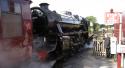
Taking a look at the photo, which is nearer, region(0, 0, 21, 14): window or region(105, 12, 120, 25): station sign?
region(0, 0, 21, 14): window

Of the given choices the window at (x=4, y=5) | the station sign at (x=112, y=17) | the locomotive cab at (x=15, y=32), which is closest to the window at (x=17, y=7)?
the locomotive cab at (x=15, y=32)

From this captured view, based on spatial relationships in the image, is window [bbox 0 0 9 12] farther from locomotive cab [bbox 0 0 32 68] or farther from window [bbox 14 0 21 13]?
window [bbox 14 0 21 13]

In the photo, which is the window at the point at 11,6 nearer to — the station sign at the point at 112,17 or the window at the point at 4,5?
the window at the point at 4,5

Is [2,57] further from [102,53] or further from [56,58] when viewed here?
[102,53]

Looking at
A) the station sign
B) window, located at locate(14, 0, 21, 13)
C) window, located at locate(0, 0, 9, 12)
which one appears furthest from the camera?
the station sign

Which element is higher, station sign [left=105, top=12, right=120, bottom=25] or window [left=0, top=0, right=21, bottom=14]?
window [left=0, top=0, right=21, bottom=14]

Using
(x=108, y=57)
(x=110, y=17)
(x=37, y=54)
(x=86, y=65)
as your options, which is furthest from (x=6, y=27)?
(x=108, y=57)

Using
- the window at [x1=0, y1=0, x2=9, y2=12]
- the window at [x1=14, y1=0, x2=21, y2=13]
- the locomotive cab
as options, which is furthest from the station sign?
the window at [x1=0, y1=0, x2=9, y2=12]

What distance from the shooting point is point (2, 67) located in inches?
245

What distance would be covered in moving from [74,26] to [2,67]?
40.9 feet

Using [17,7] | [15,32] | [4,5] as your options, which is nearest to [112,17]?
[17,7]

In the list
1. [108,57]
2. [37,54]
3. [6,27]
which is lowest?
[108,57]

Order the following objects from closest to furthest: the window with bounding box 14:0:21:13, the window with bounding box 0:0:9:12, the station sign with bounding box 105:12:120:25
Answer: the window with bounding box 0:0:9:12, the window with bounding box 14:0:21:13, the station sign with bounding box 105:12:120:25

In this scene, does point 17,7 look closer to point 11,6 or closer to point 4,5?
point 11,6
